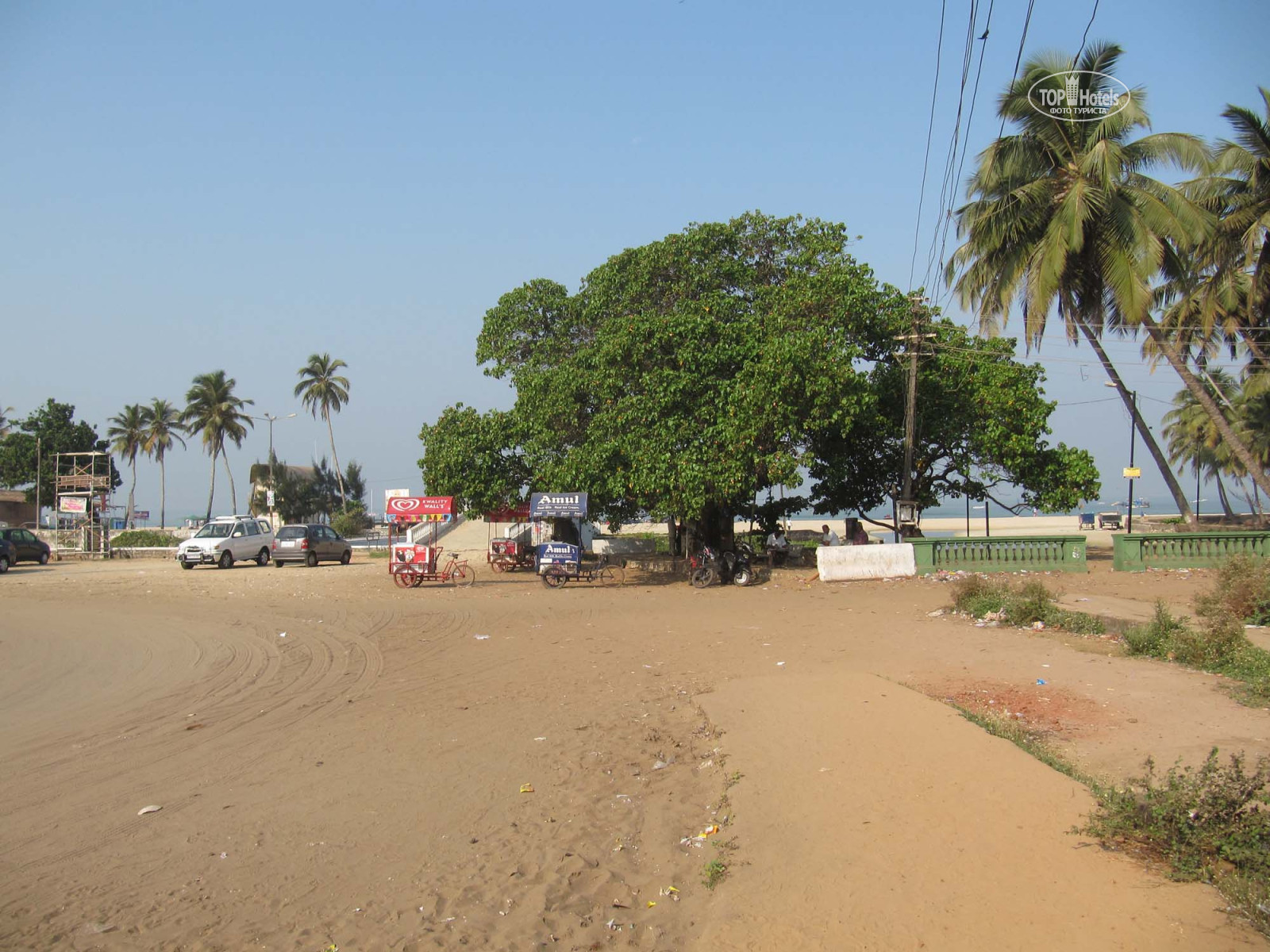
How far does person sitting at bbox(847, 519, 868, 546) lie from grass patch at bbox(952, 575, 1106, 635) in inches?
379

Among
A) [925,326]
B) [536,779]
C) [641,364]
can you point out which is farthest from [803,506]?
[536,779]

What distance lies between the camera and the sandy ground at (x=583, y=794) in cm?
439

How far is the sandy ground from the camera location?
4.39 meters

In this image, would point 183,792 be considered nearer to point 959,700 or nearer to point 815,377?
point 959,700

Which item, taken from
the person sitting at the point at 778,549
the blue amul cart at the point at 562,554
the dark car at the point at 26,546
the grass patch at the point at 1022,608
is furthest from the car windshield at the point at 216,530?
the grass patch at the point at 1022,608

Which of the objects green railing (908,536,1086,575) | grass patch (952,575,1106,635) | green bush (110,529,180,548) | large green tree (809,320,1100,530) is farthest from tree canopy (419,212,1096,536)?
green bush (110,529,180,548)

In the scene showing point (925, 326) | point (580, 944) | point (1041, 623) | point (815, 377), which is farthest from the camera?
point (925, 326)

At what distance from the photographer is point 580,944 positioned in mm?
4367

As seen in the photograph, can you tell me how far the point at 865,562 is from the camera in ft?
70.8

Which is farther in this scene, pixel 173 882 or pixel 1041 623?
pixel 1041 623

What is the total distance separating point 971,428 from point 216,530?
85.4 feet

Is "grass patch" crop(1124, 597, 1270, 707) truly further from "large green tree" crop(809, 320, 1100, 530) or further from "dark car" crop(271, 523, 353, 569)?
"dark car" crop(271, 523, 353, 569)

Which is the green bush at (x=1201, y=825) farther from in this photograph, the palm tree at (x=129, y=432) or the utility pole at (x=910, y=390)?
the palm tree at (x=129, y=432)

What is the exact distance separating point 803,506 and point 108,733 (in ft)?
77.7
